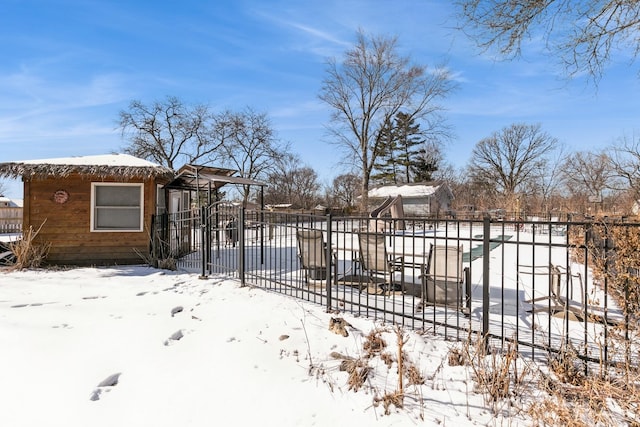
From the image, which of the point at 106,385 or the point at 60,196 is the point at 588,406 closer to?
the point at 106,385

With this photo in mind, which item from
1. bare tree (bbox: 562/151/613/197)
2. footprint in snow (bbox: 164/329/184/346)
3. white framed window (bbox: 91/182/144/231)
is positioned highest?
bare tree (bbox: 562/151/613/197)

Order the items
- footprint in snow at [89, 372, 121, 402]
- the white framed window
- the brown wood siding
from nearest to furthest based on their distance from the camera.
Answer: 1. footprint in snow at [89, 372, 121, 402]
2. the brown wood siding
3. the white framed window

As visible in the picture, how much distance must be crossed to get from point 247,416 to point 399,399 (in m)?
1.25

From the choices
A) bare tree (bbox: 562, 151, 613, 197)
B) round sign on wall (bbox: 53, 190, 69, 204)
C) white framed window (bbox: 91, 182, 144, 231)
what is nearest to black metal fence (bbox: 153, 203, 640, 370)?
Answer: white framed window (bbox: 91, 182, 144, 231)

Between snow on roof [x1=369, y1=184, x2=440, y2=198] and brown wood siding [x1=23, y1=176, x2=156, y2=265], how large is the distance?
30.6 meters

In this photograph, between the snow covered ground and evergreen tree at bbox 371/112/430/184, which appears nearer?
the snow covered ground

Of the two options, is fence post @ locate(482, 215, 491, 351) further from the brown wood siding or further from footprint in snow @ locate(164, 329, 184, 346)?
the brown wood siding

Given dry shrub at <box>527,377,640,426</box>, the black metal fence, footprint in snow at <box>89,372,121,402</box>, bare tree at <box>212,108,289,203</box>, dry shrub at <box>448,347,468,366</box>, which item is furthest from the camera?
bare tree at <box>212,108,289,203</box>

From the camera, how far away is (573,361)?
325 centimetres

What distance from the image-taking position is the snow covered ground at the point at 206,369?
110 inches

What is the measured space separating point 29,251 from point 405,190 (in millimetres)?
34526

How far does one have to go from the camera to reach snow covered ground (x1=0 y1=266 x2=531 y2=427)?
9.14 ft

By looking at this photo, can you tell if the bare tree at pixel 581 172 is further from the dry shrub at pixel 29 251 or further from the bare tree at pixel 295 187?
the dry shrub at pixel 29 251

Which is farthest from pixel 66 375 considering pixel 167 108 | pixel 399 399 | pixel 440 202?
pixel 440 202
